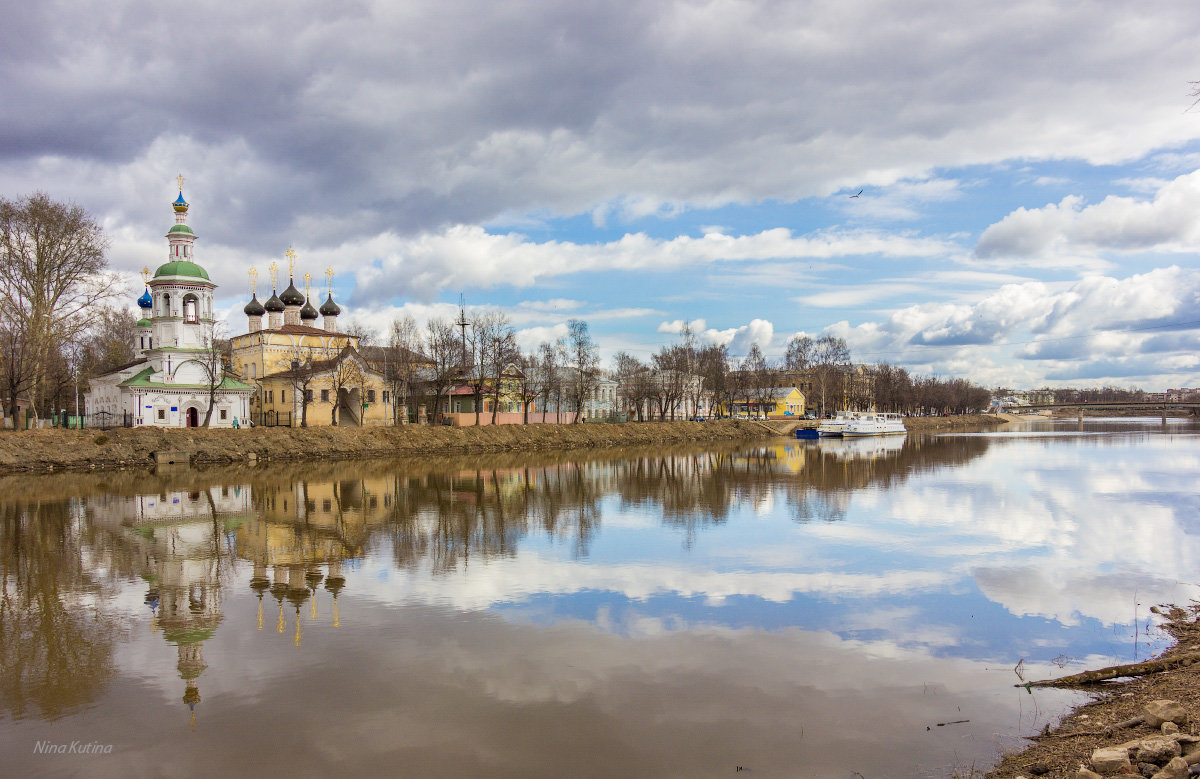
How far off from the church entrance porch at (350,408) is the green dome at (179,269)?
14.2 m

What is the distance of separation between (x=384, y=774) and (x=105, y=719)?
3695 millimetres

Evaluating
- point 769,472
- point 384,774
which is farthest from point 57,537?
point 769,472

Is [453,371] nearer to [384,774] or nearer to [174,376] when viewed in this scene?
[174,376]

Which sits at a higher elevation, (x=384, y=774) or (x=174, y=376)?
(x=174, y=376)

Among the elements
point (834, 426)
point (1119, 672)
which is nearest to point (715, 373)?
point (834, 426)

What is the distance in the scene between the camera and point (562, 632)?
436 inches

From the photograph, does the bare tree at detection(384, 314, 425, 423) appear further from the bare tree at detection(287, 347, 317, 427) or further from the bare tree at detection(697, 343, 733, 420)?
the bare tree at detection(697, 343, 733, 420)

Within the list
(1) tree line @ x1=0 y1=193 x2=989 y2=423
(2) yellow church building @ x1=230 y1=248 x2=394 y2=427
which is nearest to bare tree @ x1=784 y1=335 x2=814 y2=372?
(1) tree line @ x1=0 y1=193 x2=989 y2=423

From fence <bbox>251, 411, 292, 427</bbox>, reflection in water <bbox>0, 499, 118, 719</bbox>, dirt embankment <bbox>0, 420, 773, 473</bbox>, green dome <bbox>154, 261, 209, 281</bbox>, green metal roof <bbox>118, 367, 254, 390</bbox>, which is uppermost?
green dome <bbox>154, 261, 209, 281</bbox>

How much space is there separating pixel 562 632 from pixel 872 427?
263 feet

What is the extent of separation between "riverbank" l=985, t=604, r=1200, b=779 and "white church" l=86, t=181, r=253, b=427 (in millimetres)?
50675

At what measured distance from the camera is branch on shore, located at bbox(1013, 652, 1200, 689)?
29.8 feet

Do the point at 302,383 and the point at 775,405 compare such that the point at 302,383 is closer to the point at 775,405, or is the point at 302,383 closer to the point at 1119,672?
the point at 1119,672

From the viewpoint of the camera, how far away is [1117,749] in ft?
20.4
